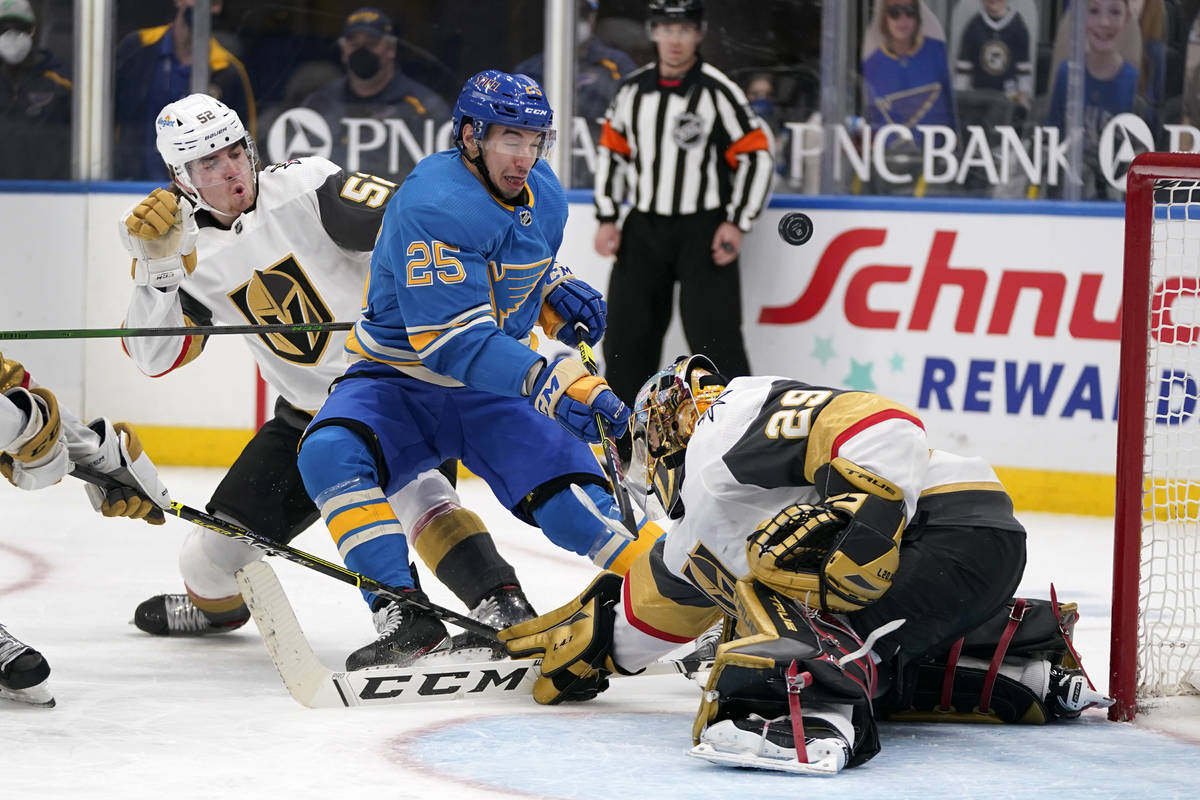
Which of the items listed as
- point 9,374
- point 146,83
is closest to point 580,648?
point 9,374

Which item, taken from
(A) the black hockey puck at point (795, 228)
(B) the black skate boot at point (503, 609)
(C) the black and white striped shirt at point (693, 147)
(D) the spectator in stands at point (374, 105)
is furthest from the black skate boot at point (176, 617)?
(D) the spectator in stands at point (374, 105)

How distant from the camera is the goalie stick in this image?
124 inches

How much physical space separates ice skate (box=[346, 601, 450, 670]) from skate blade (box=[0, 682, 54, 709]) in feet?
1.71

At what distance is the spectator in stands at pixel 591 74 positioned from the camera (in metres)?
6.30

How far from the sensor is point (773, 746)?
2.66m

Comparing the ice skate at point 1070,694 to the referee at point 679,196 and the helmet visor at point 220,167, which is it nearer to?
the helmet visor at point 220,167

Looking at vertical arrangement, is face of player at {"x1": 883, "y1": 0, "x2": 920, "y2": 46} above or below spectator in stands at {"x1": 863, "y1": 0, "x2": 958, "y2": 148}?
above

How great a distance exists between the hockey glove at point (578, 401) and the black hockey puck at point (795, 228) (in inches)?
88.7

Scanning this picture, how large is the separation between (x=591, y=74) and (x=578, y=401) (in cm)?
330

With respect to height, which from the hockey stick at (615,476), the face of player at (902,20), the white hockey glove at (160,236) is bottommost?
the hockey stick at (615,476)

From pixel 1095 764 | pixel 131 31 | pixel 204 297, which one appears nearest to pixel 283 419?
pixel 204 297

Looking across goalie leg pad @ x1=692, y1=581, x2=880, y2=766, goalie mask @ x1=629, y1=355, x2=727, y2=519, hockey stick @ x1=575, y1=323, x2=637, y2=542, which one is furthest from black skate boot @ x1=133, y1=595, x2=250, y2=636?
goalie leg pad @ x1=692, y1=581, x2=880, y2=766

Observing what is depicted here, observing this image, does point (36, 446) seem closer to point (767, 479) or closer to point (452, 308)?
point (452, 308)

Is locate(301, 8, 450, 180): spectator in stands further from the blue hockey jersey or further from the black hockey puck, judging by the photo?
the blue hockey jersey
